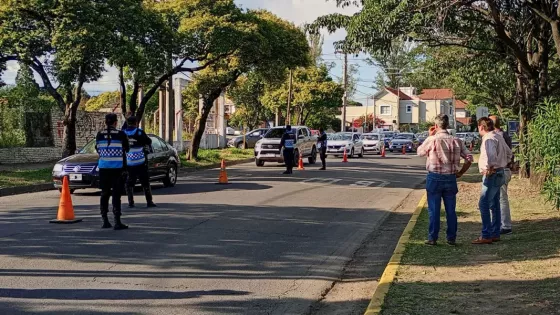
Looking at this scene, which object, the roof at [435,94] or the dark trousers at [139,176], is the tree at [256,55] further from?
the roof at [435,94]

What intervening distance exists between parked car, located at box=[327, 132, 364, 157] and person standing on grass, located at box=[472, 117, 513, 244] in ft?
85.6

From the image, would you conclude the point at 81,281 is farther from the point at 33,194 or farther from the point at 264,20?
the point at 264,20

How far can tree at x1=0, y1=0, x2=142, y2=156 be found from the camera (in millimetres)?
18234

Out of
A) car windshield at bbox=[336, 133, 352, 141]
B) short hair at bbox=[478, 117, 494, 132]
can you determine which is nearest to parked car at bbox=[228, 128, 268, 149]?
car windshield at bbox=[336, 133, 352, 141]

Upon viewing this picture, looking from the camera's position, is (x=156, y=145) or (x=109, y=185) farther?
(x=156, y=145)

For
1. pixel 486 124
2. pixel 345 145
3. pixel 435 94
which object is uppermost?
pixel 435 94

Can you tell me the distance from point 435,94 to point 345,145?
2302 inches

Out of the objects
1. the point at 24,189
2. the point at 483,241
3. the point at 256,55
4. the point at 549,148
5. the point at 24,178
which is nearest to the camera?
the point at 483,241

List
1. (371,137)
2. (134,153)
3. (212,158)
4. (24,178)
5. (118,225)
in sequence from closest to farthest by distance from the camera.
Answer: (118,225) → (134,153) → (24,178) → (212,158) → (371,137)

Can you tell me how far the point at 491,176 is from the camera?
30.2 feet

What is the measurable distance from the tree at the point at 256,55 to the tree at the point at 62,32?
5573 millimetres

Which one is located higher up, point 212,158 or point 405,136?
point 405,136

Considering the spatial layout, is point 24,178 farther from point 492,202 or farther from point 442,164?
point 492,202

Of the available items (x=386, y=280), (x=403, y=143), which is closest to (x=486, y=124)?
(x=386, y=280)
